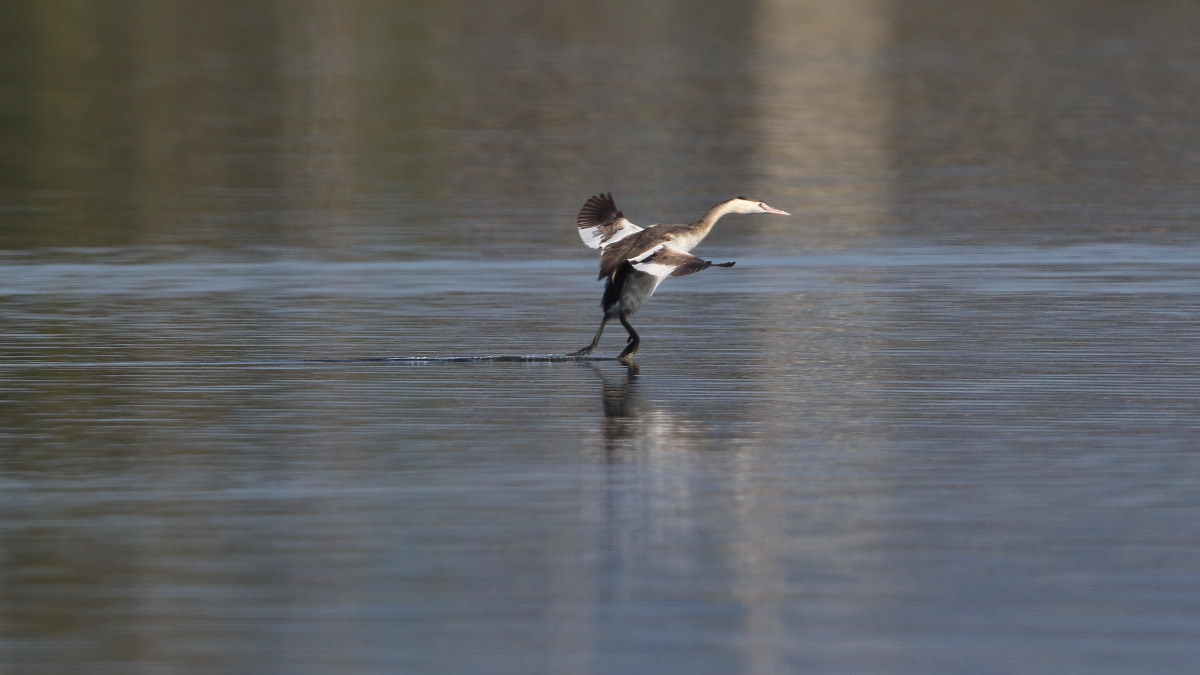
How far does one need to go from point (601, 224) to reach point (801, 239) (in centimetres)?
581

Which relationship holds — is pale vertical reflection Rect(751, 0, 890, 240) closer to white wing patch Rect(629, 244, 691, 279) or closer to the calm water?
the calm water

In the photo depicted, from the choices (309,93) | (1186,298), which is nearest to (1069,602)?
(1186,298)

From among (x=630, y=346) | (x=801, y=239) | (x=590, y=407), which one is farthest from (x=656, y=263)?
(x=801, y=239)

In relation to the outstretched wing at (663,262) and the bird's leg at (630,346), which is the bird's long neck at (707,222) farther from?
the bird's leg at (630,346)

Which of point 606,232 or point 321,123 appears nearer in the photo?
point 606,232

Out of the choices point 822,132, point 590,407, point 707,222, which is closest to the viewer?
point 590,407

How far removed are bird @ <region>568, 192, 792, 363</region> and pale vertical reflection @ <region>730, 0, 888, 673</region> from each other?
776 millimetres

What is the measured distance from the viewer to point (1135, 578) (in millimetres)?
8266

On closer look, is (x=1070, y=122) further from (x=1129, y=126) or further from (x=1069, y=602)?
(x=1069, y=602)

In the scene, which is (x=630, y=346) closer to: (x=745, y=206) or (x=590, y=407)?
(x=745, y=206)

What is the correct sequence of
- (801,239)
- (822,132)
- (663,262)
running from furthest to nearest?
1. (822,132)
2. (801,239)
3. (663,262)

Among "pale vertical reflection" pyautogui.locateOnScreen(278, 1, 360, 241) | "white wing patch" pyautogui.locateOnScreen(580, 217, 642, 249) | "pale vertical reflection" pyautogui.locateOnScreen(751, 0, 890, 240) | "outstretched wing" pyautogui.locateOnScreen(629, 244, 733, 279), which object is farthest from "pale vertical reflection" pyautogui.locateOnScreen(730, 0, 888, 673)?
"pale vertical reflection" pyautogui.locateOnScreen(278, 1, 360, 241)

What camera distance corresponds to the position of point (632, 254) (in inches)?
551

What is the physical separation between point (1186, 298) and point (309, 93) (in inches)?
965
